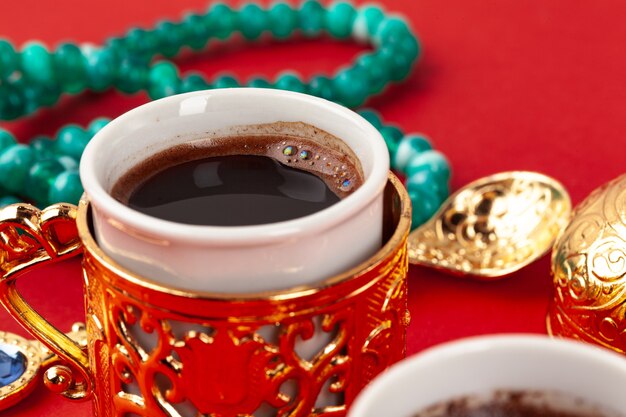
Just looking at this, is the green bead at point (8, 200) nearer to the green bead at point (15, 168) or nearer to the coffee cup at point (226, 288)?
the green bead at point (15, 168)

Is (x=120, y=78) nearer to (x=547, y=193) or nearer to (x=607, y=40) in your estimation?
(x=547, y=193)

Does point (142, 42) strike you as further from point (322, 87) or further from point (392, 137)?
point (392, 137)

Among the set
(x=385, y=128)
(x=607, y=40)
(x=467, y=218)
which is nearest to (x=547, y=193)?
(x=467, y=218)

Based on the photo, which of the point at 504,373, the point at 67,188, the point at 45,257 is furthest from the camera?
the point at 67,188

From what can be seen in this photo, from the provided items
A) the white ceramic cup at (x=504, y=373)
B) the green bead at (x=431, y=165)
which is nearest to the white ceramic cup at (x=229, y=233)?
the white ceramic cup at (x=504, y=373)

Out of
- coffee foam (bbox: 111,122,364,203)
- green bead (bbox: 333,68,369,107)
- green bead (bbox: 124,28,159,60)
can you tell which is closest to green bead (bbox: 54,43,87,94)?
green bead (bbox: 124,28,159,60)

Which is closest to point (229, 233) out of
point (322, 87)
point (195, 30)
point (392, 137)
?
point (392, 137)
